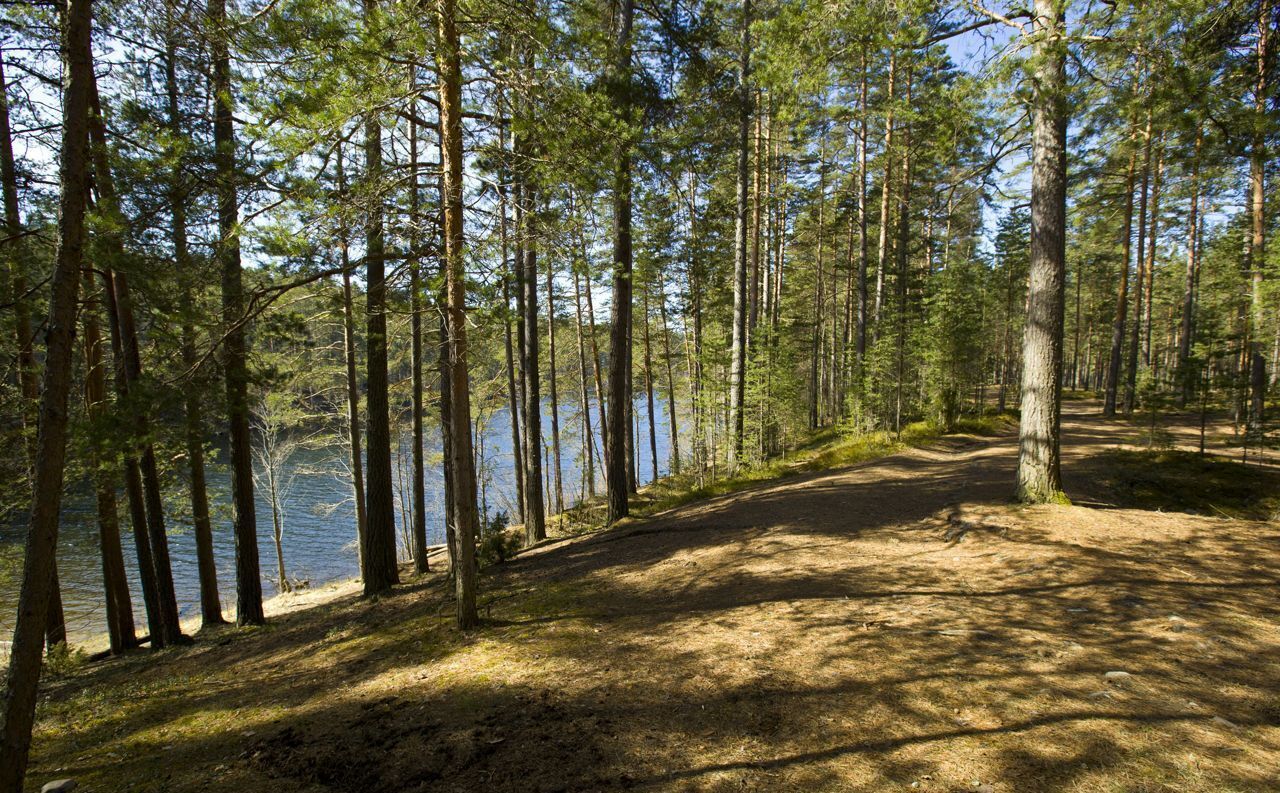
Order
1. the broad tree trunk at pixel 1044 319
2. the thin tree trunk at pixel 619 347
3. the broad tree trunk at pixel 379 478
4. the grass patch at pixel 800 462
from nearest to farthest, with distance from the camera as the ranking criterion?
1. the broad tree trunk at pixel 1044 319
2. the broad tree trunk at pixel 379 478
3. the thin tree trunk at pixel 619 347
4. the grass patch at pixel 800 462

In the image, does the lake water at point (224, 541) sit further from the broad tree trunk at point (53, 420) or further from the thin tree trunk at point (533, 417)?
the broad tree trunk at point (53, 420)

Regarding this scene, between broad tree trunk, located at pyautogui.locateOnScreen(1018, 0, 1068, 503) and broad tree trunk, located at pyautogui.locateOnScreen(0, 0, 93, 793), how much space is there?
896cm

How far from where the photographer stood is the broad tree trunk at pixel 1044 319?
648 centimetres

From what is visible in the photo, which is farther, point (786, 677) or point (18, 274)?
point (18, 274)

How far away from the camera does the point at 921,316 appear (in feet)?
62.7

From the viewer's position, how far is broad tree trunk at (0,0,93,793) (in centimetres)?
319

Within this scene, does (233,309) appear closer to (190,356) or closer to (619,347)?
(190,356)

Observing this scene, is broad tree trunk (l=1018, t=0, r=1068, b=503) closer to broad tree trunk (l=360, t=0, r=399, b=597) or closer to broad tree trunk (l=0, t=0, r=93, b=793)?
broad tree trunk (l=360, t=0, r=399, b=597)

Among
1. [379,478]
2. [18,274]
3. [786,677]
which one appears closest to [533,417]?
[379,478]

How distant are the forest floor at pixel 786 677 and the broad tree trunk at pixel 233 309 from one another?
1.86 metres

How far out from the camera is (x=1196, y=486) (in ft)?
26.9

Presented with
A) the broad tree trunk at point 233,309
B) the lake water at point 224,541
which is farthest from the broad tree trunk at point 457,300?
the lake water at point 224,541

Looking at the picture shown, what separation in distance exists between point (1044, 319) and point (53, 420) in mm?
9407

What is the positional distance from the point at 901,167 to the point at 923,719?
20369 mm
